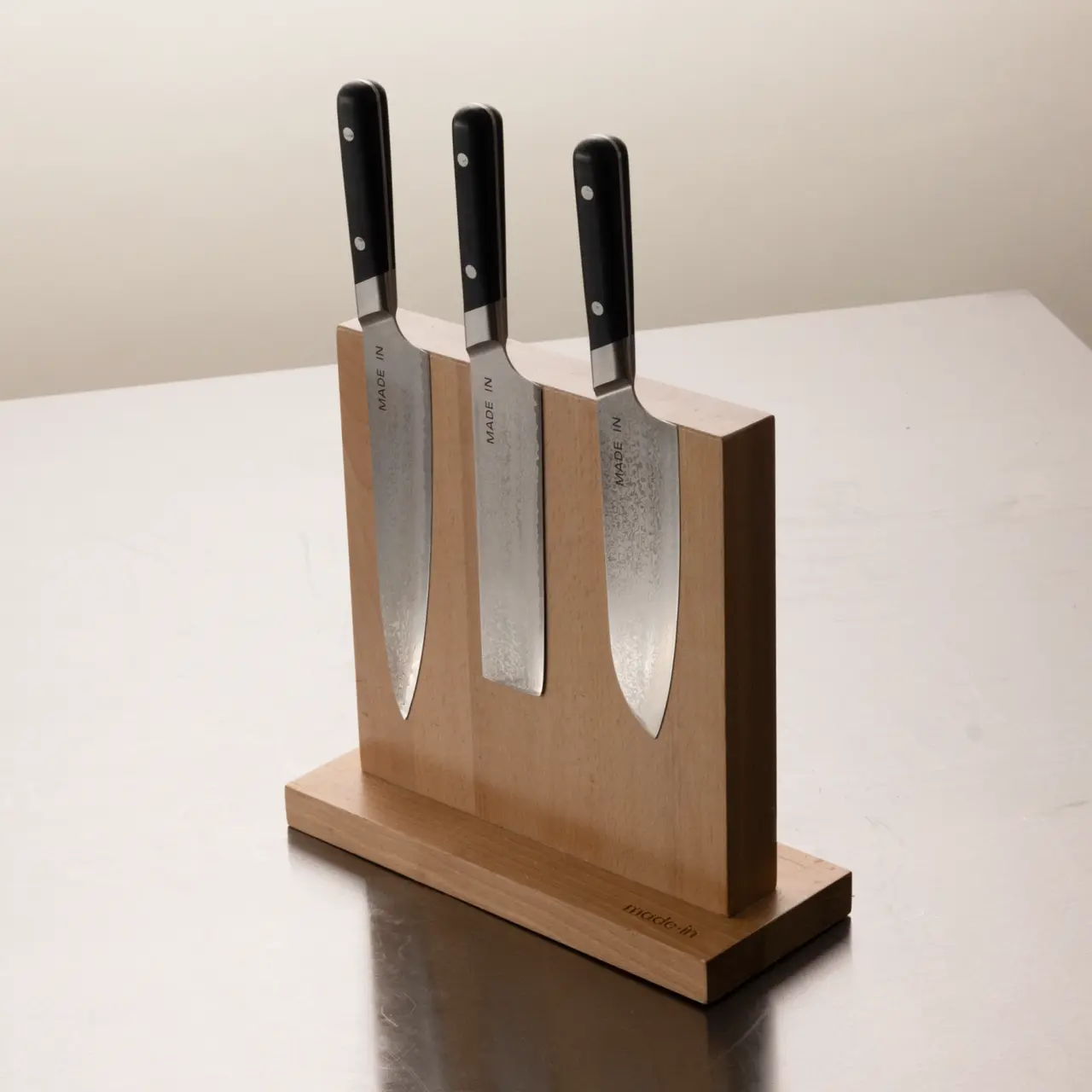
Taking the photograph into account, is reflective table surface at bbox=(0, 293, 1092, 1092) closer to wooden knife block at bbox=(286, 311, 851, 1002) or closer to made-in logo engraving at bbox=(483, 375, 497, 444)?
wooden knife block at bbox=(286, 311, 851, 1002)

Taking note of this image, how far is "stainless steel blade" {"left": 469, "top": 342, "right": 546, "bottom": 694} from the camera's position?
0.76 meters

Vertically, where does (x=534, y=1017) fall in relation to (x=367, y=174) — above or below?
below

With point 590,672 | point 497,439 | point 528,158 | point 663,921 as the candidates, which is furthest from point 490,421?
point 528,158

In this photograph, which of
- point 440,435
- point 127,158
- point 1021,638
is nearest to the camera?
point 440,435

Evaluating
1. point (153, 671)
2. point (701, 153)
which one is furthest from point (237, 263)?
point (153, 671)

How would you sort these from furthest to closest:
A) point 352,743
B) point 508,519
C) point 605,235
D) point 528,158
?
1. point 528,158
2. point 352,743
3. point 508,519
4. point 605,235

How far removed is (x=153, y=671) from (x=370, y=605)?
24 centimetres

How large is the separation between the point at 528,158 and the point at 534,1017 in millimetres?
2157

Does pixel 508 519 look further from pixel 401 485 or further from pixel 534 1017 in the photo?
pixel 534 1017

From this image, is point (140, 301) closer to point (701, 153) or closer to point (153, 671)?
point (701, 153)

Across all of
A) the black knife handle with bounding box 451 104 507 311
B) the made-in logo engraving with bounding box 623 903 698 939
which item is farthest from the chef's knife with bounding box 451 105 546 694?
the made-in logo engraving with bounding box 623 903 698 939

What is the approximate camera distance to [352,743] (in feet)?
3.16

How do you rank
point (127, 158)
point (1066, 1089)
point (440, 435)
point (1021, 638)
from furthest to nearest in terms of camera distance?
point (127, 158), point (1021, 638), point (440, 435), point (1066, 1089)

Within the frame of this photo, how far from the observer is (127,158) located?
8.86 feet
